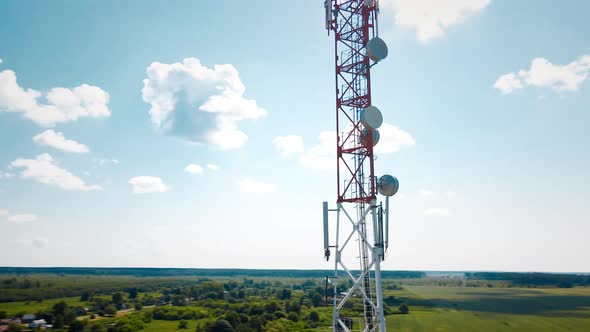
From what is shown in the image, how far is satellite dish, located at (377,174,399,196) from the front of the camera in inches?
732

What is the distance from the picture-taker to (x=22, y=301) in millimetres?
111562

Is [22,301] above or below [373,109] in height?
below

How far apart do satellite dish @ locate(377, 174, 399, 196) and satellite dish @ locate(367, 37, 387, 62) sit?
5914mm

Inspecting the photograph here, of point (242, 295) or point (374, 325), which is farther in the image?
point (242, 295)

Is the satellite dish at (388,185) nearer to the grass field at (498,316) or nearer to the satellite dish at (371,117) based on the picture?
the satellite dish at (371,117)

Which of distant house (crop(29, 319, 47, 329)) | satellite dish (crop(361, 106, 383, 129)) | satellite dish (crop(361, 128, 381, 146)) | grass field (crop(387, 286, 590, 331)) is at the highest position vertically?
satellite dish (crop(361, 106, 383, 129))

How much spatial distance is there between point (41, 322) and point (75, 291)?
246ft

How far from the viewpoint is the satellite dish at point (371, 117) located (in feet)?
60.0

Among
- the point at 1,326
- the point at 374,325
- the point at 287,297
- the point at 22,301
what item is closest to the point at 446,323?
the point at 287,297

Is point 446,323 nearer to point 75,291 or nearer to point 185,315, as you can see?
point 185,315

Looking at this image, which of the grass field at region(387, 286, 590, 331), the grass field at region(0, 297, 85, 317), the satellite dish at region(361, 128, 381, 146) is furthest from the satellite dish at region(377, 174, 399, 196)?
the grass field at region(0, 297, 85, 317)

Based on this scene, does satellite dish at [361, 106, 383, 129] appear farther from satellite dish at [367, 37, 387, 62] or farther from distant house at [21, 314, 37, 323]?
distant house at [21, 314, 37, 323]

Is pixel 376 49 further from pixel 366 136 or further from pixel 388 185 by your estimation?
pixel 388 185

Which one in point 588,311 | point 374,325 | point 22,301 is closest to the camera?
point 374,325
